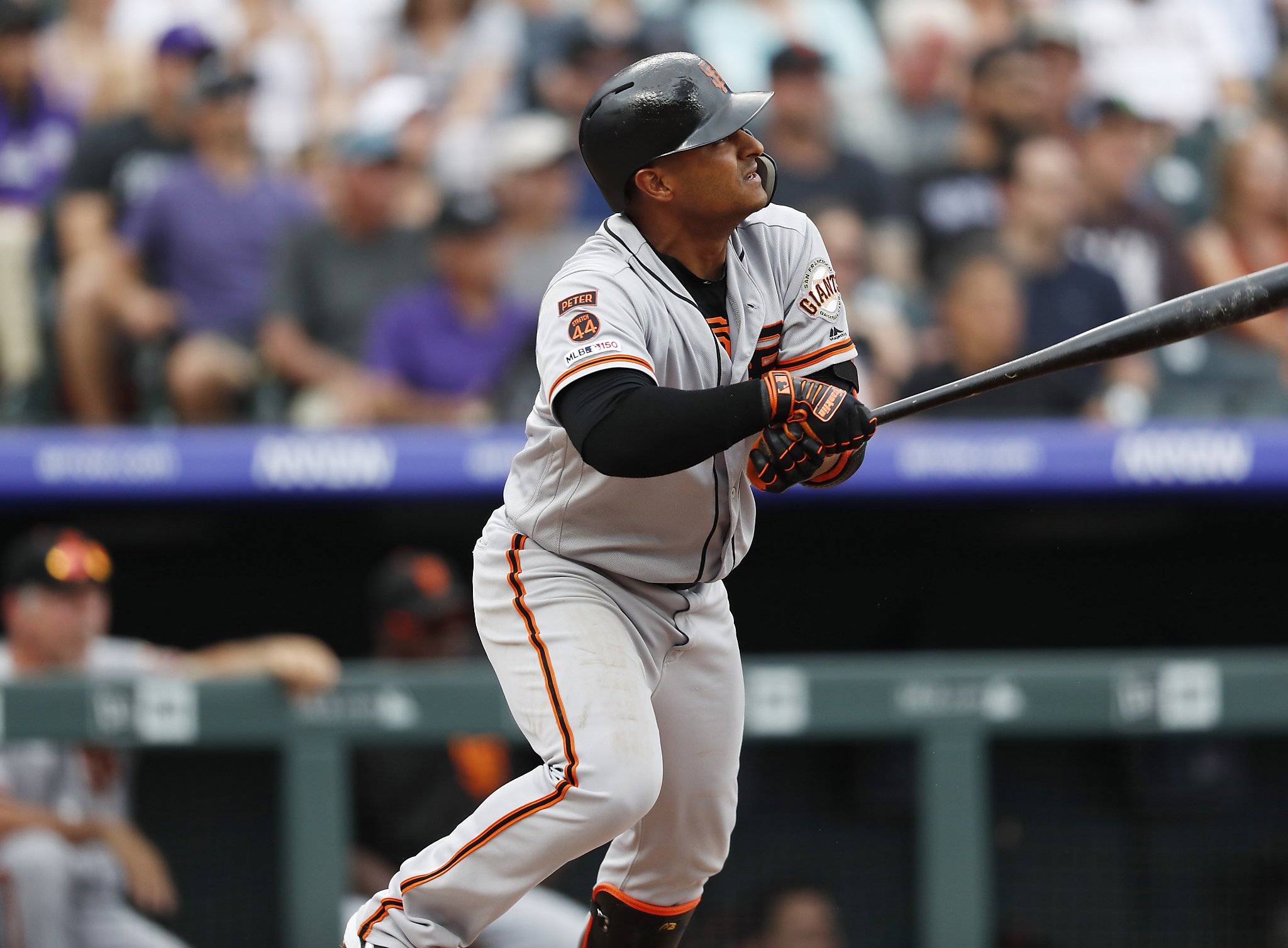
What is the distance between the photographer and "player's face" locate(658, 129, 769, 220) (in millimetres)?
2402

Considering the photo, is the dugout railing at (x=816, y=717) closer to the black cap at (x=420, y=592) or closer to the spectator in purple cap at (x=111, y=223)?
the black cap at (x=420, y=592)

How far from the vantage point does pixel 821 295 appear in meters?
2.64

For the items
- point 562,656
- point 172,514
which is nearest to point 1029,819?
point 562,656

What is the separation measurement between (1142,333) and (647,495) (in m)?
0.77

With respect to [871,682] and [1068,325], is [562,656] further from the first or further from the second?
[1068,325]

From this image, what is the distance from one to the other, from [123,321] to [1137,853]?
3.14 m

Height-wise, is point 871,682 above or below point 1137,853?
above

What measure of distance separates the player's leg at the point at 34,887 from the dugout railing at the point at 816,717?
0.78ft

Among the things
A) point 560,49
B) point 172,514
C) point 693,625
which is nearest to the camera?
point 693,625

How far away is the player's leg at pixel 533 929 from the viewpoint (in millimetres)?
3750

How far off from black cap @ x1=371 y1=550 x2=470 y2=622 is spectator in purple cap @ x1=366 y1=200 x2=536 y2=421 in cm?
77

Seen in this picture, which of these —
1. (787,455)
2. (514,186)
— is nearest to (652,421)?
(787,455)

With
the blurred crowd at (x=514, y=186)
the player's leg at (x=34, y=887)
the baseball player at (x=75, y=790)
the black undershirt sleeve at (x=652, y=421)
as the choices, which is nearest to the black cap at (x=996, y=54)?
the blurred crowd at (x=514, y=186)

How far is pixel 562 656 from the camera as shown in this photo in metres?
2.45
